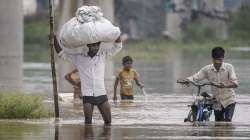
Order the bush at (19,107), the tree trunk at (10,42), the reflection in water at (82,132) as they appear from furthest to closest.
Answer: the tree trunk at (10,42) → the bush at (19,107) → the reflection in water at (82,132)

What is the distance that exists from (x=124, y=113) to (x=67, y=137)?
17.0 feet

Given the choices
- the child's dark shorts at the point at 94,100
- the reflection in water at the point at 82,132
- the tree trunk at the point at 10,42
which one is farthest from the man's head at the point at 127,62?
the tree trunk at the point at 10,42

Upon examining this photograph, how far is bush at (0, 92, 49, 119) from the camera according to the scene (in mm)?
18125

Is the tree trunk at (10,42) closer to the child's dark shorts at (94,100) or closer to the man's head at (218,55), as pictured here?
the man's head at (218,55)

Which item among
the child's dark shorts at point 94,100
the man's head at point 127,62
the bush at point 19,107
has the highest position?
the man's head at point 127,62

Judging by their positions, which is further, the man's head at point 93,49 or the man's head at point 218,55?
the man's head at point 218,55

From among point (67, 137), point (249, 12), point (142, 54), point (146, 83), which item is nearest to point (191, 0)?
point (249, 12)

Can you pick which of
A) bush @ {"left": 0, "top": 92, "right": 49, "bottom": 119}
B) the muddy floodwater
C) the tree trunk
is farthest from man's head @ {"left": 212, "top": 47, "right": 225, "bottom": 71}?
the tree trunk

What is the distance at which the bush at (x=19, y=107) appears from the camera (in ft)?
59.5

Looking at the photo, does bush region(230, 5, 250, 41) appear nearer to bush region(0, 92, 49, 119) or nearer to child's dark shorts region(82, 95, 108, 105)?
bush region(0, 92, 49, 119)

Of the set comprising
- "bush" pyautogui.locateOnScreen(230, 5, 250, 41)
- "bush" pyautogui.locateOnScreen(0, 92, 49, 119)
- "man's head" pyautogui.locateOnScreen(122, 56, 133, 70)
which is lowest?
"bush" pyautogui.locateOnScreen(0, 92, 49, 119)

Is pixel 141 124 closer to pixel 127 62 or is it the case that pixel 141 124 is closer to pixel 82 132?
pixel 82 132

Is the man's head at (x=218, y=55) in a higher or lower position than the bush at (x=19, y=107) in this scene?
higher

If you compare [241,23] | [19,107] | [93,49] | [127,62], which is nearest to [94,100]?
[93,49]
